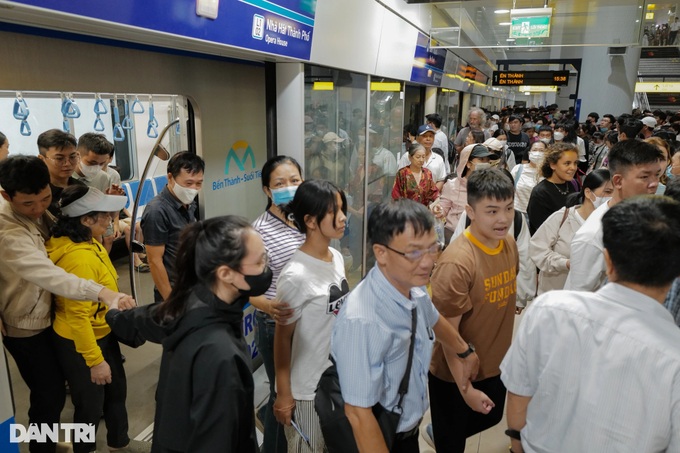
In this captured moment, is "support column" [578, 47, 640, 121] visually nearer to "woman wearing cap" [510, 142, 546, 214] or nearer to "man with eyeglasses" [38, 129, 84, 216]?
"woman wearing cap" [510, 142, 546, 214]

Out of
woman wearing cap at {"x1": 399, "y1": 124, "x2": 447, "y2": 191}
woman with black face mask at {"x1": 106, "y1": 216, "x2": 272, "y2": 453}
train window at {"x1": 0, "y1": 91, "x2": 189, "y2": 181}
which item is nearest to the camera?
woman with black face mask at {"x1": 106, "y1": 216, "x2": 272, "y2": 453}

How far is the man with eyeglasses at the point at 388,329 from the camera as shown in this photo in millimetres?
1444

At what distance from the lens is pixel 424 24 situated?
20.9 feet

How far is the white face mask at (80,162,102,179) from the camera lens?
12.7 feet

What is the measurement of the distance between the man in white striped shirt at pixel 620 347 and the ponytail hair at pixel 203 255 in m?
0.97

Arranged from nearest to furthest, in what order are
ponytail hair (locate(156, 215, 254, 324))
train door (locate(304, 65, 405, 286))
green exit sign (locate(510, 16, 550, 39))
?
ponytail hair (locate(156, 215, 254, 324)), train door (locate(304, 65, 405, 286)), green exit sign (locate(510, 16, 550, 39))

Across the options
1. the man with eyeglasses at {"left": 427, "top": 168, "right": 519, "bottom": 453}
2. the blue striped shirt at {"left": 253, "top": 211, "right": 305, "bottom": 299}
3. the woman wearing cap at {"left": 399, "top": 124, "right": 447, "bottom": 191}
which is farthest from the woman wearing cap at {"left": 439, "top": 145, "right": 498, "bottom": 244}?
the blue striped shirt at {"left": 253, "top": 211, "right": 305, "bottom": 299}

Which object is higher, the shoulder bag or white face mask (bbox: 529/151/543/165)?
white face mask (bbox: 529/151/543/165)

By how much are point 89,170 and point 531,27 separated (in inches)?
206

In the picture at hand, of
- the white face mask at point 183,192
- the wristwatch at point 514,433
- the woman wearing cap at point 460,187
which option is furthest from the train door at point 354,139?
the wristwatch at point 514,433

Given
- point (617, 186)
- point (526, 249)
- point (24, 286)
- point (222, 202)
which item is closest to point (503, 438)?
point (526, 249)

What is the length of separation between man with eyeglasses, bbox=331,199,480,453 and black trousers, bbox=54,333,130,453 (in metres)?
1.60

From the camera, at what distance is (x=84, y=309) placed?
2287 millimetres
